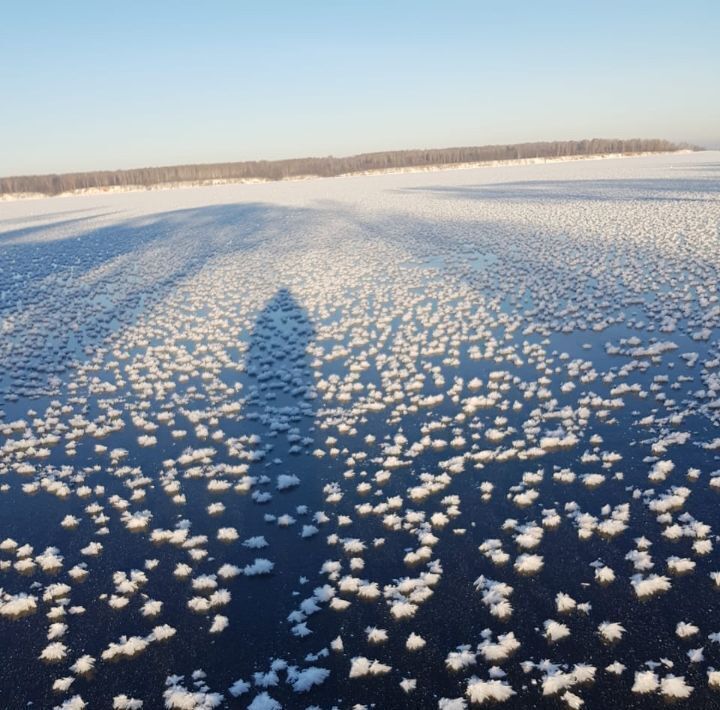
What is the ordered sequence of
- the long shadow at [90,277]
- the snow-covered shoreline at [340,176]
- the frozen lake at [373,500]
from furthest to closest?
1. the snow-covered shoreline at [340,176]
2. the long shadow at [90,277]
3. the frozen lake at [373,500]

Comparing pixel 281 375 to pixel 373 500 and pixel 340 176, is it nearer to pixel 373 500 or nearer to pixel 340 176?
pixel 373 500

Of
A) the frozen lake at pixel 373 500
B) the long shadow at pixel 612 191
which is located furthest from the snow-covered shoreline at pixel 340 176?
the frozen lake at pixel 373 500

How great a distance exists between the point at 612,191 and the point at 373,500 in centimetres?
4741

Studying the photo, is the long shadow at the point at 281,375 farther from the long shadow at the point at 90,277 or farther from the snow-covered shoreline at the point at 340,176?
the snow-covered shoreline at the point at 340,176

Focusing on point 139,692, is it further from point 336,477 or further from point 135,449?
point 135,449

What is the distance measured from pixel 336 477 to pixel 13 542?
4.63 metres

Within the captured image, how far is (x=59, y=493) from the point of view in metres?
8.95

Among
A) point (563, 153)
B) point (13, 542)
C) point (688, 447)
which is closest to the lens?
point (13, 542)

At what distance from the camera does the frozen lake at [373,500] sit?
540cm

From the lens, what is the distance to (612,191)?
4744cm

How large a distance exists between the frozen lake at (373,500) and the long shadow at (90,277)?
0.94 ft

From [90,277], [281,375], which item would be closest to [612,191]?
[90,277]

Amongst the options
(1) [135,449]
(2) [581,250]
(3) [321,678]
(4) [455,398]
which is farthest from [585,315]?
(3) [321,678]

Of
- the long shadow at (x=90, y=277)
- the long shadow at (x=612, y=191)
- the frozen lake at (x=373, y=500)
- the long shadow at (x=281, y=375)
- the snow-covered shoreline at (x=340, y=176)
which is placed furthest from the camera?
the snow-covered shoreline at (x=340, y=176)
